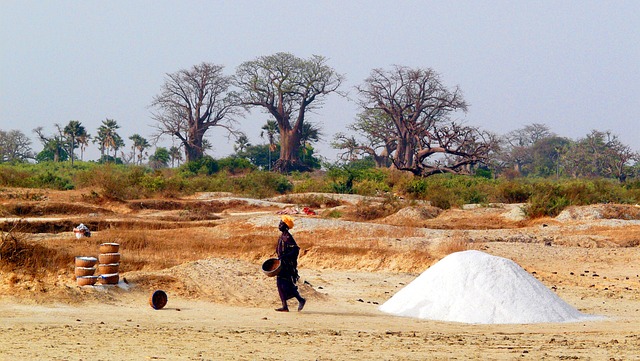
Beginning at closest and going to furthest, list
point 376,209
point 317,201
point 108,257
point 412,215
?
point 108,257 < point 412,215 < point 376,209 < point 317,201

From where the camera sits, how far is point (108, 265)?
504 inches

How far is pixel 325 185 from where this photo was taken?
4281cm

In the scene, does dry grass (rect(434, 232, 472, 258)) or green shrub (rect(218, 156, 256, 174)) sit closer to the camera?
dry grass (rect(434, 232, 472, 258))

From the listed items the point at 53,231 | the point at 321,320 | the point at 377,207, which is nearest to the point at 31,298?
the point at 321,320

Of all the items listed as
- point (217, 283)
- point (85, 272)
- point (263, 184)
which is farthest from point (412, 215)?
point (85, 272)

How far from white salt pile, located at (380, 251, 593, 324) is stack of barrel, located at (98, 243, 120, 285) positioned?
380cm

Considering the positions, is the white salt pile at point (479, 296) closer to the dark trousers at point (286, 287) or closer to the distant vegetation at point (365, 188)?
the dark trousers at point (286, 287)

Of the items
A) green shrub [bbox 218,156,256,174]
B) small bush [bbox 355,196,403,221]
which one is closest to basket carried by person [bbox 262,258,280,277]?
small bush [bbox 355,196,403,221]

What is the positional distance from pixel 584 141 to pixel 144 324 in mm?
82303

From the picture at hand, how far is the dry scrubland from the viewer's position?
8.47 metres

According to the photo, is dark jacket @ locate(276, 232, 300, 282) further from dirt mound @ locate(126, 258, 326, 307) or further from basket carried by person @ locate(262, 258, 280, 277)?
dirt mound @ locate(126, 258, 326, 307)

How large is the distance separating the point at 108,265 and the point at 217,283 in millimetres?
1657

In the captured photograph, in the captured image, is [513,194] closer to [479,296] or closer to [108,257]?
[479,296]

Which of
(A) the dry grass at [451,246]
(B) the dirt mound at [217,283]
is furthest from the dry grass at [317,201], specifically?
(B) the dirt mound at [217,283]
